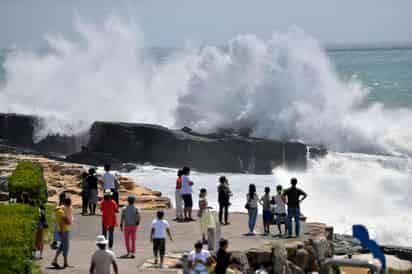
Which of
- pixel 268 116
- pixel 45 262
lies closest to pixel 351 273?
pixel 45 262

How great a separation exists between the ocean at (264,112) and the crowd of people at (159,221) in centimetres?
527

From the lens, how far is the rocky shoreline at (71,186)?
Result: 21.8 metres

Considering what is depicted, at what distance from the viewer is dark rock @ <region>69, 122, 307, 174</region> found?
106ft

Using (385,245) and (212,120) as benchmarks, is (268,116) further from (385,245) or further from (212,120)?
(385,245)

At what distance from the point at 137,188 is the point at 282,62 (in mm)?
25028

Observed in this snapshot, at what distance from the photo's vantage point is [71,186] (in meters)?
22.9

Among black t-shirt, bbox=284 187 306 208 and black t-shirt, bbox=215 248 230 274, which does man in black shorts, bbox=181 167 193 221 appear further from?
black t-shirt, bbox=215 248 230 274

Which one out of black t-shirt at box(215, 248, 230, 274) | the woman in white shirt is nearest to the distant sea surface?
the woman in white shirt

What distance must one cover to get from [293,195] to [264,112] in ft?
81.5

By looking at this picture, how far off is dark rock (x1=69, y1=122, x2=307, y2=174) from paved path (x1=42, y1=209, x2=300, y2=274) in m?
11.7

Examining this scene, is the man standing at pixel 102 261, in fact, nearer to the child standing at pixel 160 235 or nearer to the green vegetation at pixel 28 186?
the child standing at pixel 160 235

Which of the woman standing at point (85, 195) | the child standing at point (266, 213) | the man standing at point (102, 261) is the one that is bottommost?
the man standing at point (102, 261)

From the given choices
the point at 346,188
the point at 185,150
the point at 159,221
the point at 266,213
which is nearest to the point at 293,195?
the point at 266,213

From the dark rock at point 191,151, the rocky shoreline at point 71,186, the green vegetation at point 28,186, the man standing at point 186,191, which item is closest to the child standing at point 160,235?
the green vegetation at point 28,186
